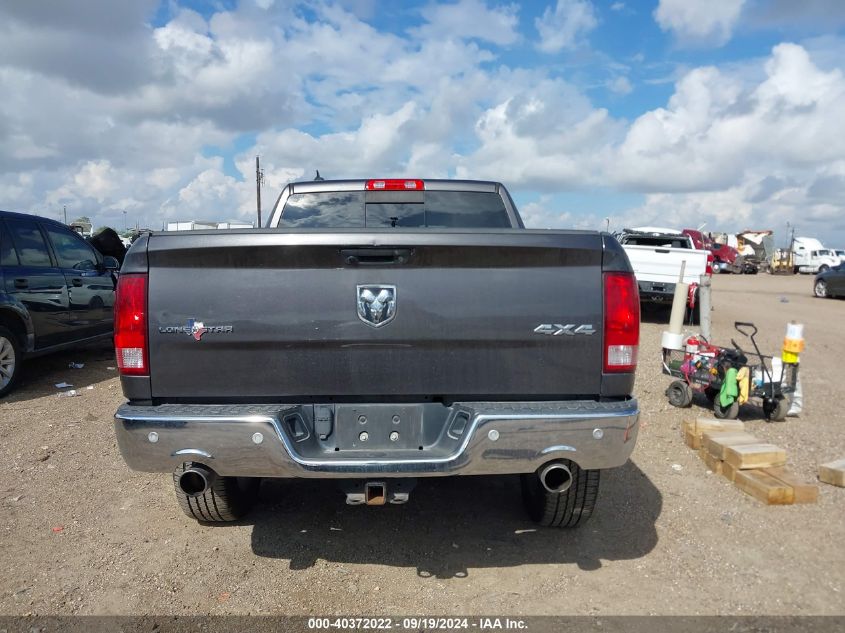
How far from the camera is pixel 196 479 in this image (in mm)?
2881

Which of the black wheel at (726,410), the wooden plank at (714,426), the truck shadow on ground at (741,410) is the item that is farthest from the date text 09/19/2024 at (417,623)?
the truck shadow on ground at (741,410)

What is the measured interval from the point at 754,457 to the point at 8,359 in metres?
7.08

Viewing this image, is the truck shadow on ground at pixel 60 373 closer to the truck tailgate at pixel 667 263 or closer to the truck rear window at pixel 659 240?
the truck tailgate at pixel 667 263

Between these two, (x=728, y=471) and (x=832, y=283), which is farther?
(x=832, y=283)

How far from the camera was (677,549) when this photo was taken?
3.53m

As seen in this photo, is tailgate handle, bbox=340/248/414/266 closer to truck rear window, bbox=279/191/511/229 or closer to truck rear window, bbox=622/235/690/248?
truck rear window, bbox=279/191/511/229

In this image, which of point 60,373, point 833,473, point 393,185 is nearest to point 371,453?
point 393,185

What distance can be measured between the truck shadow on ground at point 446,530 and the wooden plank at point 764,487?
0.60 metres

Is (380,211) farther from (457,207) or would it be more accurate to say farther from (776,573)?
(776,573)

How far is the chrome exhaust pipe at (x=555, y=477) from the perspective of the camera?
2864 millimetres

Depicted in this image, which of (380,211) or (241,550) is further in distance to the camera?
(380,211)

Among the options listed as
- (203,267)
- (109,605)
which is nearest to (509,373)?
(203,267)

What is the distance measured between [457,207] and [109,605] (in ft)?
10.5

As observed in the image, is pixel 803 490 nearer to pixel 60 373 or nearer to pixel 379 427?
pixel 379 427
